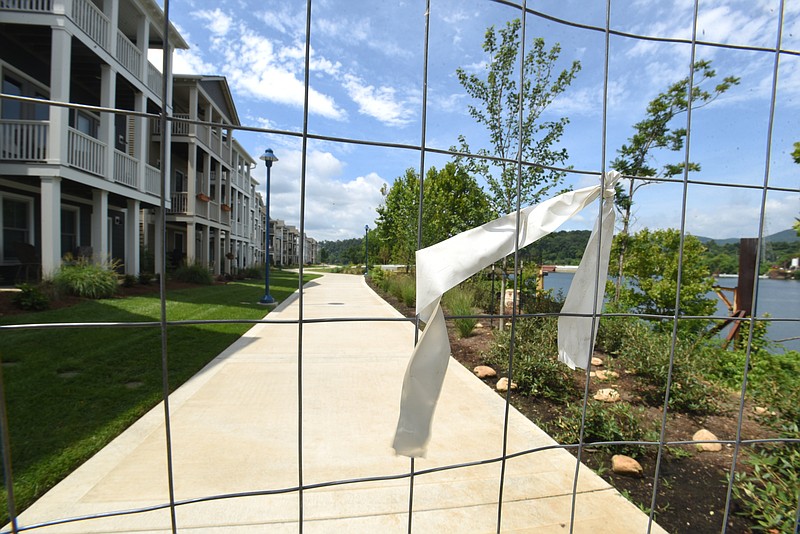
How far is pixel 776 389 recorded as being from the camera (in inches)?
96.9

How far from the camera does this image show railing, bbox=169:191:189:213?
12.1 meters

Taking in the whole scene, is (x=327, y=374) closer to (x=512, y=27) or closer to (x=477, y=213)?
(x=477, y=213)

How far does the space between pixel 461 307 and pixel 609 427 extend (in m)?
4.13

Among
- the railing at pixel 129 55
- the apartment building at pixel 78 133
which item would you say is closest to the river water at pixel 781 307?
the apartment building at pixel 78 133

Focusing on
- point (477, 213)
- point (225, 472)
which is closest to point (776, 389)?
point (225, 472)

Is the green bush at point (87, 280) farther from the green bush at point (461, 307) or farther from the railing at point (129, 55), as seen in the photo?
the green bush at point (461, 307)

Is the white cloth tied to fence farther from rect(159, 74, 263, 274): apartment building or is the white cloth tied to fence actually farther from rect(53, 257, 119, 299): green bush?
rect(159, 74, 263, 274): apartment building

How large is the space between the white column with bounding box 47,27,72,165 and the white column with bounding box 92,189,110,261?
4.67 feet

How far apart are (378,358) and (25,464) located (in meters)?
3.44

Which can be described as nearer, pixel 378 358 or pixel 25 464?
pixel 25 464

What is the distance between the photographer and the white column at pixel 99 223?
28.7 ft

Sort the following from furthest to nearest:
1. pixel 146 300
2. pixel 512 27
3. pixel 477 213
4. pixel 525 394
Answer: pixel 146 300 → pixel 477 213 → pixel 512 27 → pixel 525 394

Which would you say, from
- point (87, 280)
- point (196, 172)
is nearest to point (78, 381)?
point (87, 280)

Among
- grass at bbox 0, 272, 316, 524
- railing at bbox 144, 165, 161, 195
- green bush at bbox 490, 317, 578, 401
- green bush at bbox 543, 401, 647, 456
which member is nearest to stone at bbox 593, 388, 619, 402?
green bush at bbox 490, 317, 578, 401
